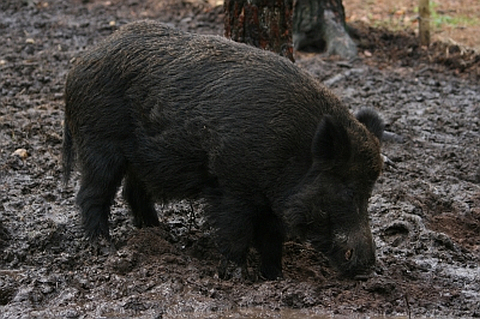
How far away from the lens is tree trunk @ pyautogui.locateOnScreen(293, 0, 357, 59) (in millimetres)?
10812

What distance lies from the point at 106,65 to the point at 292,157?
150 centimetres

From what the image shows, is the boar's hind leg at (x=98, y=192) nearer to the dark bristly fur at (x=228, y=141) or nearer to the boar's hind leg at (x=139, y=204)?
the dark bristly fur at (x=228, y=141)

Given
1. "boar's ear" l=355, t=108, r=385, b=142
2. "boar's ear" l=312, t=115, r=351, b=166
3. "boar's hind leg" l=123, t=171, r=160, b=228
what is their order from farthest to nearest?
"boar's hind leg" l=123, t=171, r=160, b=228 → "boar's ear" l=355, t=108, r=385, b=142 → "boar's ear" l=312, t=115, r=351, b=166

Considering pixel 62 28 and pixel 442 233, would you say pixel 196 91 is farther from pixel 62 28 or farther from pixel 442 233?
pixel 62 28

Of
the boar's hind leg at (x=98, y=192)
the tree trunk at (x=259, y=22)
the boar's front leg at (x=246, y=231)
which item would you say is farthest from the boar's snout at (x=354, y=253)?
the tree trunk at (x=259, y=22)

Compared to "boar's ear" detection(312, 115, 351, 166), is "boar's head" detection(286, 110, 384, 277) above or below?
below

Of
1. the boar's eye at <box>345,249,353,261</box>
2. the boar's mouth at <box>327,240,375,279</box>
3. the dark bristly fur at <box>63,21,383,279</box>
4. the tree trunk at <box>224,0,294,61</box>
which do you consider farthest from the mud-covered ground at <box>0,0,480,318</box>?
the tree trunk at <box>224,0,294,61</box>

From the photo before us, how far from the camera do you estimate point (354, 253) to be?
469cm

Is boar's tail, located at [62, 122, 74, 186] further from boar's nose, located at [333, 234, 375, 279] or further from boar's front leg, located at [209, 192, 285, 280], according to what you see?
boar's nose, located at [333, 234, 375, 279]

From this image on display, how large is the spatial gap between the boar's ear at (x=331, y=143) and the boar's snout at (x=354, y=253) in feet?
1.49

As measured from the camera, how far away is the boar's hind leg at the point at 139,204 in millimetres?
5871

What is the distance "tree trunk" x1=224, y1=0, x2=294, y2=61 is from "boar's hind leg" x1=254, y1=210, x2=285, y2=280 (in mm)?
2189

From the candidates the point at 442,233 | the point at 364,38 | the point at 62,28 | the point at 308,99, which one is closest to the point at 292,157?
the point at 308,99

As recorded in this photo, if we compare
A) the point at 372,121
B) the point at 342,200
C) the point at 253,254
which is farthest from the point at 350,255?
the point at 253,254
